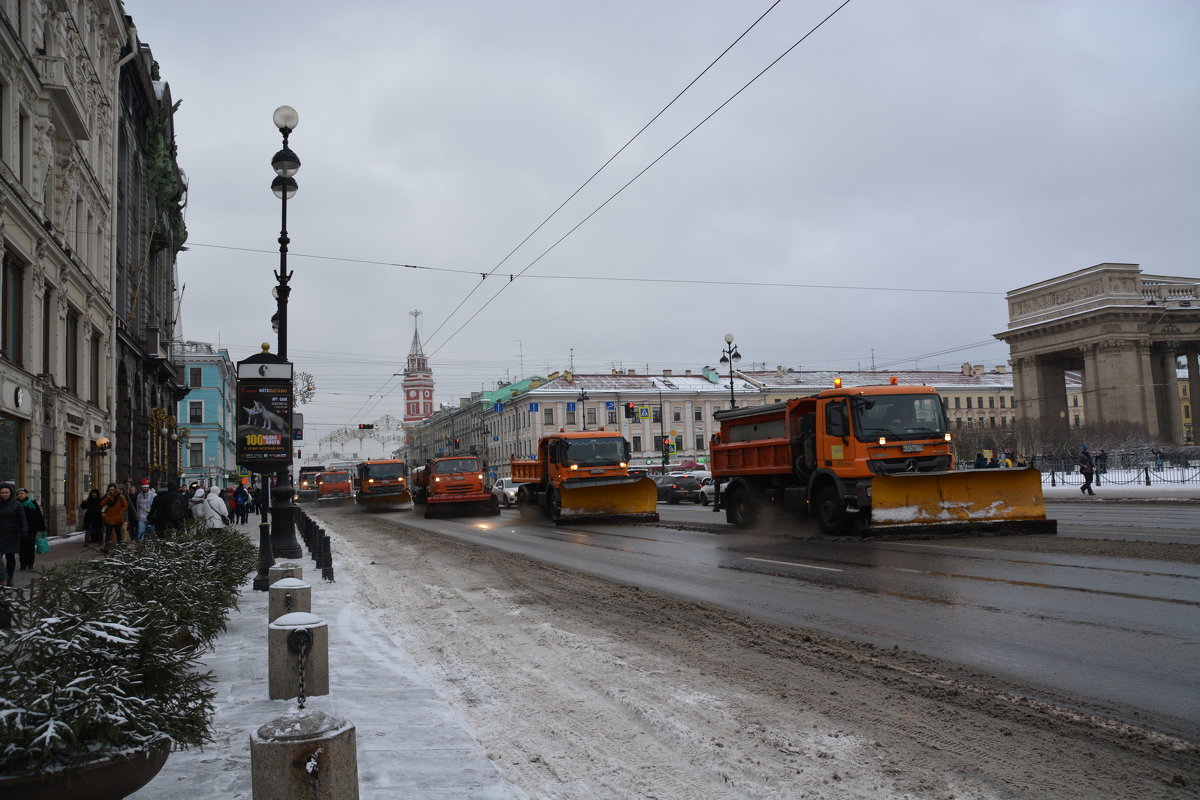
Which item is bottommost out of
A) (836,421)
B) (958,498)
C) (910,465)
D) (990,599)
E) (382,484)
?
(990,599)

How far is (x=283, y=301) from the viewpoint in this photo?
15.2 metres

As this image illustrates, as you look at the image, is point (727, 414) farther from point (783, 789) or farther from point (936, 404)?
point (783, 789)

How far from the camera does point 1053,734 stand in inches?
199

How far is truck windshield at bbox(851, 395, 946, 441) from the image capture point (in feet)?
56.9

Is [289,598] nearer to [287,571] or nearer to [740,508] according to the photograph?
[287,571]

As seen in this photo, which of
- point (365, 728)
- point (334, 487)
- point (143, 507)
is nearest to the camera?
point (365, 728)

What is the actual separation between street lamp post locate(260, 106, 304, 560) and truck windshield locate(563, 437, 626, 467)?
13968 millimetres

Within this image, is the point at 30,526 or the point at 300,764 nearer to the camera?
the point at 300,764

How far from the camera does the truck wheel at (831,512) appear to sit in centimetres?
1733

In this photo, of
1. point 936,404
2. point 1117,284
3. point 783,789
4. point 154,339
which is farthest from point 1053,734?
point 1117,284

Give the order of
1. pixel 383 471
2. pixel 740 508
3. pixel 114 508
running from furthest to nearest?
pixel 383 471, pixel 740 508, pixel 114 508

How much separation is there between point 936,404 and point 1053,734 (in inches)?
532

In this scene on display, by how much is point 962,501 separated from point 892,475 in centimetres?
150

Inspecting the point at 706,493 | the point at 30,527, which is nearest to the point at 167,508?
the point at 30,527
